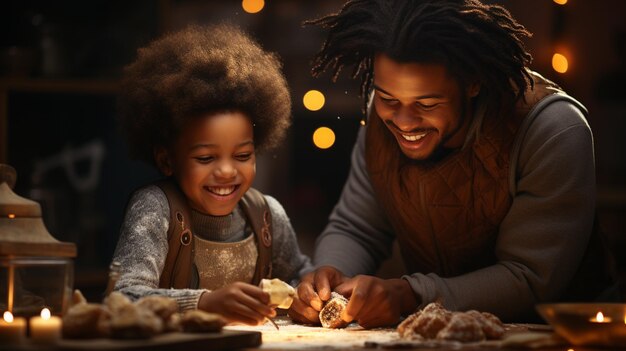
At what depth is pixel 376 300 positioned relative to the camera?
1.98 meters

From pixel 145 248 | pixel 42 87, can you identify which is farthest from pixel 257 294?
pixel 42 87

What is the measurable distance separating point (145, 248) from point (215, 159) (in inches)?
Answer: 9.2

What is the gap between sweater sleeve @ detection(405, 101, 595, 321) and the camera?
2102 mm

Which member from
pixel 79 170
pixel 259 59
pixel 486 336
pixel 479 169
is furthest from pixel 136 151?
pixel 79 170

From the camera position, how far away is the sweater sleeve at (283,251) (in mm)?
2334

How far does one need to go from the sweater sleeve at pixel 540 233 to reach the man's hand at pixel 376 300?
0.15 feet

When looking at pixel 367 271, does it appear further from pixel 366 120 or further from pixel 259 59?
pixel 259 59

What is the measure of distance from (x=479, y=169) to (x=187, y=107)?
0.63 m

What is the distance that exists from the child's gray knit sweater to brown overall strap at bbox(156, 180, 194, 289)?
2 centimetres

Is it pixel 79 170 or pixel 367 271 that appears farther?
pixel 79 170

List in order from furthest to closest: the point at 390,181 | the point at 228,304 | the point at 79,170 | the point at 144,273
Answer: the point at 79,170 → the point at 390,181 → the point at 144,273 → the point at 228,304

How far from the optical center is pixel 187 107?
210 centimetres

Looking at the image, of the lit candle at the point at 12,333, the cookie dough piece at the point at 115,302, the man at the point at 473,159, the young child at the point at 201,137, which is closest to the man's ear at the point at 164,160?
the young child at the point at 201,137

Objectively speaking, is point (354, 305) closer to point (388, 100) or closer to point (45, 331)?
point (388, 100)
